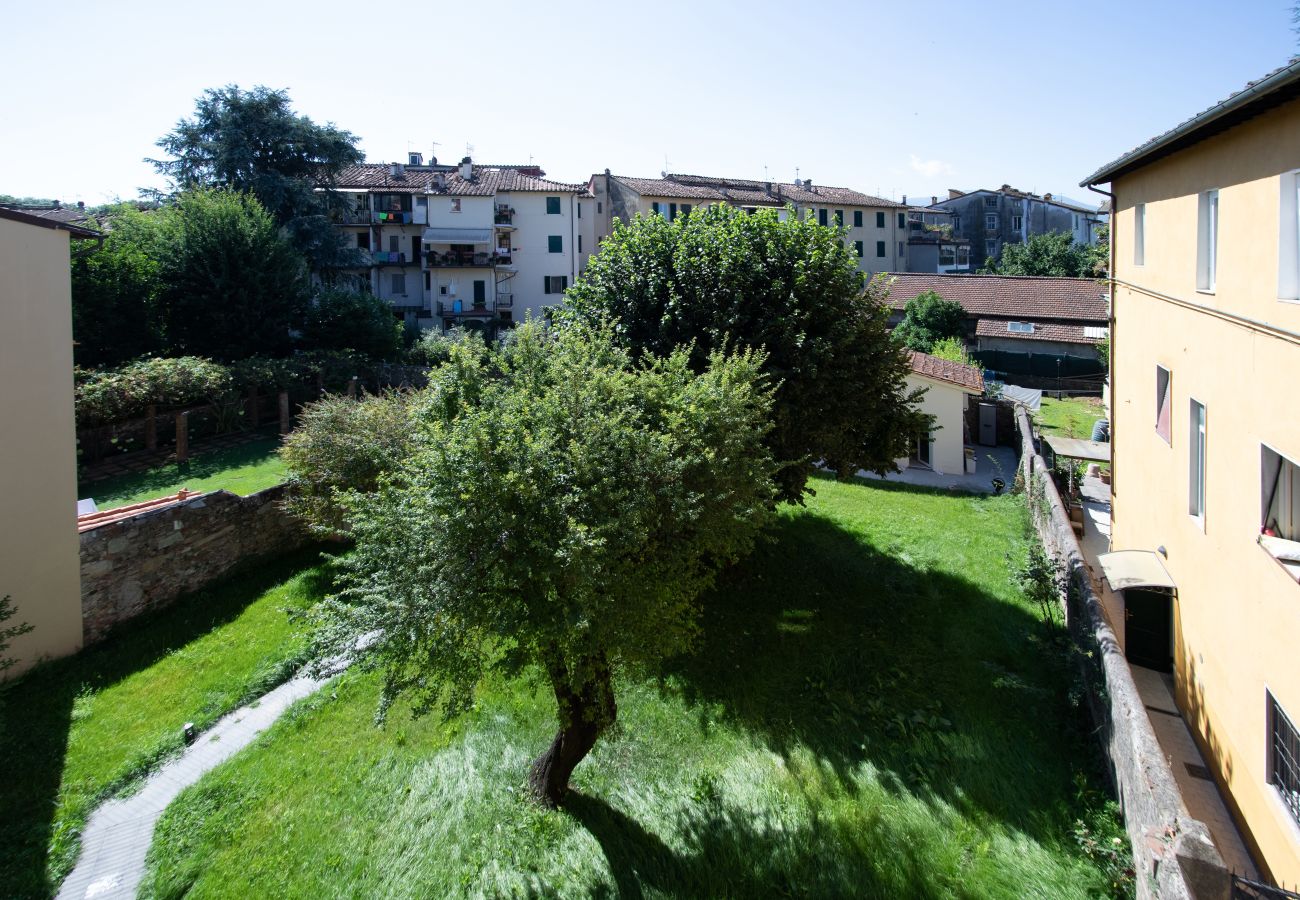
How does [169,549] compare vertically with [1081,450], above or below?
below

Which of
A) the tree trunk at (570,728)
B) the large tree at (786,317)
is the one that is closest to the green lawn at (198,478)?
the large tree at (786,317)

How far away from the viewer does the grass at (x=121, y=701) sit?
28.6 ft

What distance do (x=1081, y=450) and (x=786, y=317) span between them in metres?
13.3

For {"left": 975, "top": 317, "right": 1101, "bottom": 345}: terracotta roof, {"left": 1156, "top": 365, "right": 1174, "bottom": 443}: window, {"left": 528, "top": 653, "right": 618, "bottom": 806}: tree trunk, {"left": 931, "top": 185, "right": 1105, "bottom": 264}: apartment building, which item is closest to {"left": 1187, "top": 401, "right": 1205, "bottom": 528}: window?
{"left": 1156, "top": 365, "right": 1174, "bottom": 443}: window

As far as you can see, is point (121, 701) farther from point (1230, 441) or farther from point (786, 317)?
point (1230, 441)

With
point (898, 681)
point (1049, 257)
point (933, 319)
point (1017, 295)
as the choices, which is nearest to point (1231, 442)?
point (898, 681)

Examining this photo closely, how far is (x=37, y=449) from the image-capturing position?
40.7 ft

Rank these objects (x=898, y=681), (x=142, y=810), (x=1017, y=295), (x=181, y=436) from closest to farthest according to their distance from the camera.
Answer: (x=142, y=810) → (x=898, y=681) → (x=181, y=436) → (x=1017, y=295)

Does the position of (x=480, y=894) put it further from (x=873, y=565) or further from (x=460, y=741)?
(x=873, y=565)

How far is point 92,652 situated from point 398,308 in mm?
40048

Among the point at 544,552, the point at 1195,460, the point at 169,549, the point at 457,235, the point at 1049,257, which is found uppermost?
the point at 1049,257

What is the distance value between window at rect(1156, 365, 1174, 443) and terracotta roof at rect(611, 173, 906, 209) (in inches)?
1608

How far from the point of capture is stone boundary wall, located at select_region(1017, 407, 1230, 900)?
5.71 metres

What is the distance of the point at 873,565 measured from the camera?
666 inches
